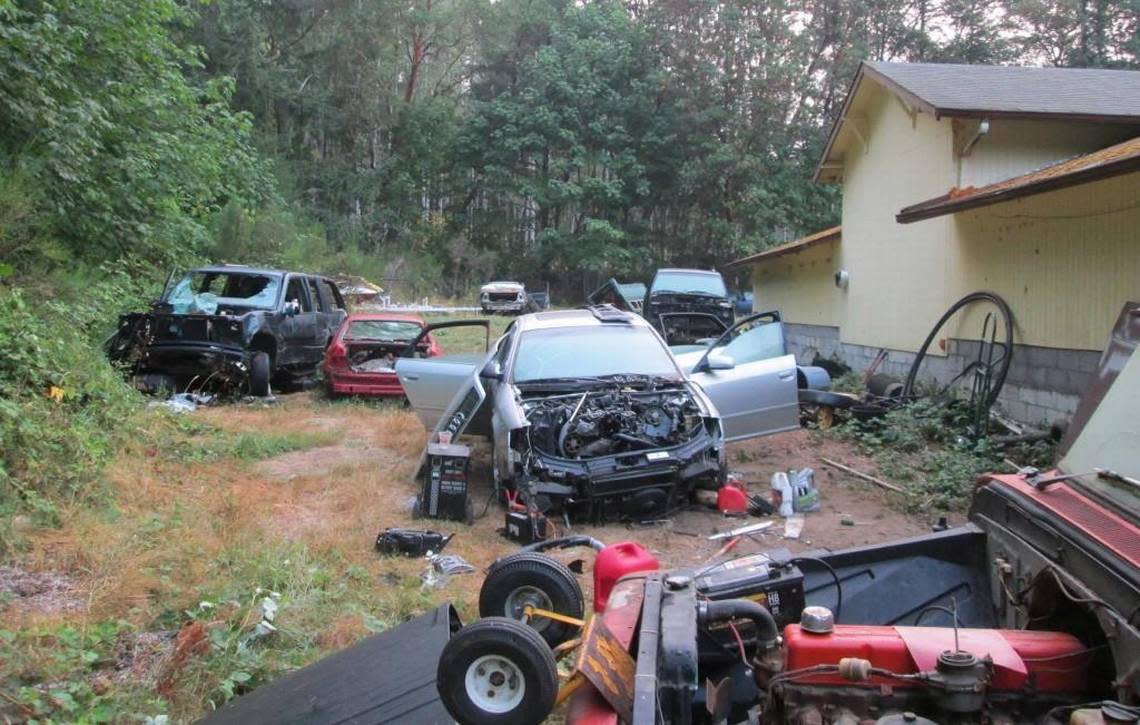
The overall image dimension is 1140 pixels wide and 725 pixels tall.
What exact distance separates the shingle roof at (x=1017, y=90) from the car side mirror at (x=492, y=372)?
7023 mm

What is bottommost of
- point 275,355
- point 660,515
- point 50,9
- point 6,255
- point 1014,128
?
point 660,515

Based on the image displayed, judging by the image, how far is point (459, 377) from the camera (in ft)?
28.7

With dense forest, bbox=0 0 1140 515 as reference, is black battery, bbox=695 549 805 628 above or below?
below

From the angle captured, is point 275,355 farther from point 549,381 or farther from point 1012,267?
point 1012,267

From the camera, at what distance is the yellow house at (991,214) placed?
8859 millimetres

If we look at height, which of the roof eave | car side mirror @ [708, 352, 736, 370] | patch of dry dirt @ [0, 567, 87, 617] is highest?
the roof eave

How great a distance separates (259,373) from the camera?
11.4 metres

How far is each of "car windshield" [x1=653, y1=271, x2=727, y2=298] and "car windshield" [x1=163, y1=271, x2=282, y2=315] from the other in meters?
9.32

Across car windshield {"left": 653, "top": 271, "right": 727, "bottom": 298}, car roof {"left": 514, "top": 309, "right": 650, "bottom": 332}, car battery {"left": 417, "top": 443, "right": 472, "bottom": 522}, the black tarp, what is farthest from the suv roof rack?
car windshield {"left": 653, "top": 271, "right": 727, "bottom": 298}

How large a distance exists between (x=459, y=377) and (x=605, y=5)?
33.1 m

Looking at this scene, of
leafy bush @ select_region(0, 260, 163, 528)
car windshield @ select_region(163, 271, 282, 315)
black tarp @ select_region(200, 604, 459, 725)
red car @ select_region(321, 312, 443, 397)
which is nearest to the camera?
black tarp @ select_region(200, 604, 459, 725)

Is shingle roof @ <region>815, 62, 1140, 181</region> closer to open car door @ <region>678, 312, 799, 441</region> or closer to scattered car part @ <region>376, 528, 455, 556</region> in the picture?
open car door @ <region>678, 312, 799, 441</region>

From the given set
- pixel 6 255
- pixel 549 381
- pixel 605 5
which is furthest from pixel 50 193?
pixel 605 5

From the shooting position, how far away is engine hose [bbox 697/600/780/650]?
8.48 ft
